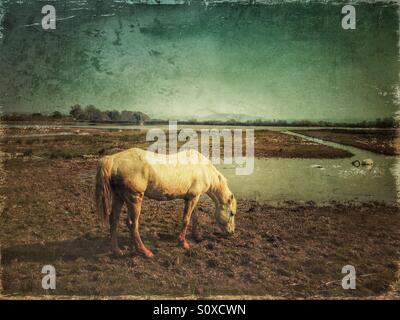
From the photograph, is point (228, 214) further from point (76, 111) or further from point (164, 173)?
point (76, 111)

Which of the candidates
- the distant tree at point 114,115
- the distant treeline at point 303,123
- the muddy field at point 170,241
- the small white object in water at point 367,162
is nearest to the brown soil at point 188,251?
the muddy field at point 170,241

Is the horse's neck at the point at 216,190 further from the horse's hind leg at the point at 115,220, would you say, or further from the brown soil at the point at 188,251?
the horse's hind leg at the point at 115,220

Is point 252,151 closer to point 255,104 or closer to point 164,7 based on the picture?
point 255,104

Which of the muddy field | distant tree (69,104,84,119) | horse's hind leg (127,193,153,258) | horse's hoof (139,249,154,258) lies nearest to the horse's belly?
horse's hind leg (127,193,153,258)

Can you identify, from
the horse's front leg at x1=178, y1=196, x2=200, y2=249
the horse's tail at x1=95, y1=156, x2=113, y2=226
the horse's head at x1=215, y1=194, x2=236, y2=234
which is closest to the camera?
the horse's tail at x1=95, y1=156, x2=113, y2=226

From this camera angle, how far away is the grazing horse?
4664mm

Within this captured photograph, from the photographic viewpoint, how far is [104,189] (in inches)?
183

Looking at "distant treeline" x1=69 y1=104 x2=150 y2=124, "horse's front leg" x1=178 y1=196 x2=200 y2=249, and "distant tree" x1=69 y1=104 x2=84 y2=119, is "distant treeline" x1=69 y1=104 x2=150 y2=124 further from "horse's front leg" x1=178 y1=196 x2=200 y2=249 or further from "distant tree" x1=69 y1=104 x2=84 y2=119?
"horse's front leg" x1=178 y1=196 x2=200 y2=249

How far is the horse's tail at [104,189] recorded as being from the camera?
15.3 ft

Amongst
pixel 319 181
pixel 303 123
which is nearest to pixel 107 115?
pixel 303 123

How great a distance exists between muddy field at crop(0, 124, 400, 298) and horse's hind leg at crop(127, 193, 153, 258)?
120 mm

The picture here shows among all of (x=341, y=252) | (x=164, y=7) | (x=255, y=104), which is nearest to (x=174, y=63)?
(x=164, y=7)

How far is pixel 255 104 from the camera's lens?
17.0 ft

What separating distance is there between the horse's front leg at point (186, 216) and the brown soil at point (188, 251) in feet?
0.40
